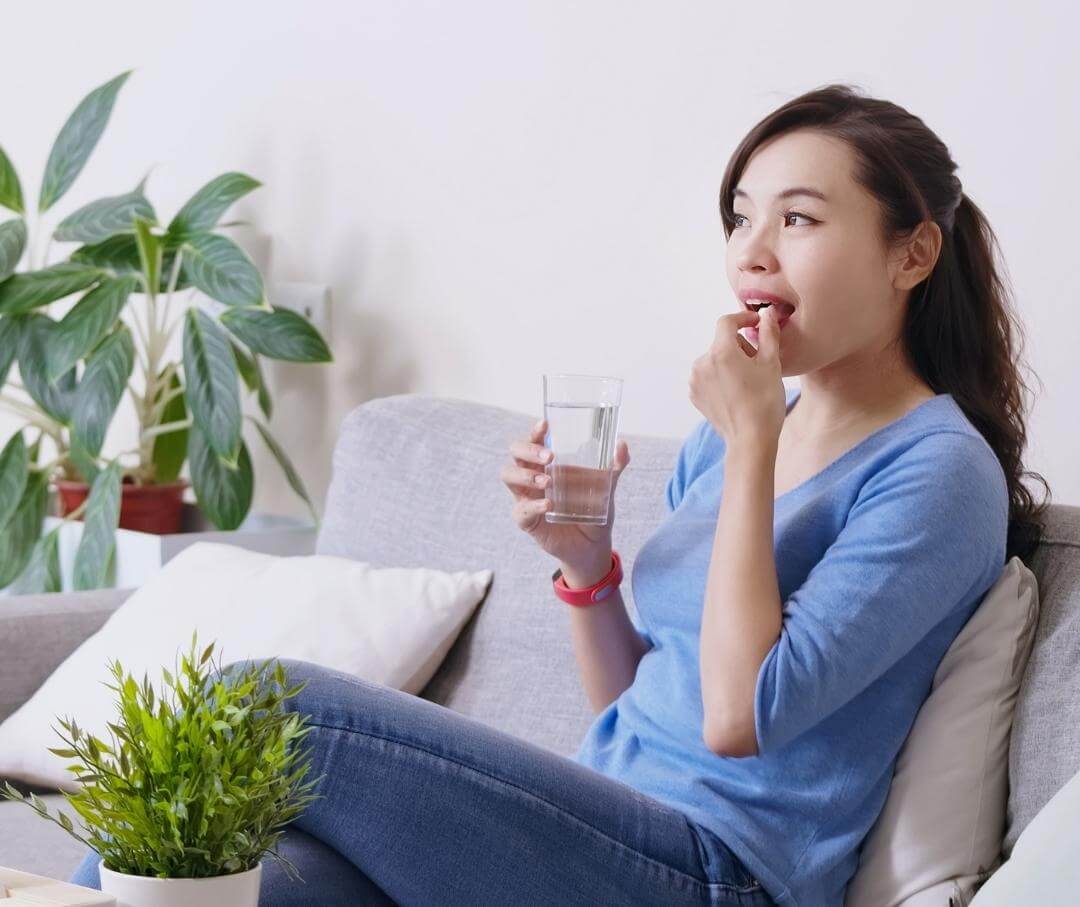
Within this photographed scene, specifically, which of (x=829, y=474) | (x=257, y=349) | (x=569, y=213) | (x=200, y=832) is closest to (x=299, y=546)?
(x=257, y=349)

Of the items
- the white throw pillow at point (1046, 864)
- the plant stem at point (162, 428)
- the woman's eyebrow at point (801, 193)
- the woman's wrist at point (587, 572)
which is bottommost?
the plant stem at point (162, 428)

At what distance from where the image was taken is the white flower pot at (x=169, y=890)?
949mm

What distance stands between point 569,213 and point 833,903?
4.09 ft

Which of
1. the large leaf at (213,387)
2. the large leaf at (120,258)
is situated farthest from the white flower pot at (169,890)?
the large leaf at (120,258)

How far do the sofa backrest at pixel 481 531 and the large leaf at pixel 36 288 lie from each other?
71cm

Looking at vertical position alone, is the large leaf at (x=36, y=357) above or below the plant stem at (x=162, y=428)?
above

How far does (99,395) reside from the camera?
103 inches

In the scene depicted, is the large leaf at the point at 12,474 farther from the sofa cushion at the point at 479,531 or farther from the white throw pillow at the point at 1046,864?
the white throw pillow at the point at 1046,864

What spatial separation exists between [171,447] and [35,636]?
2.61 feet

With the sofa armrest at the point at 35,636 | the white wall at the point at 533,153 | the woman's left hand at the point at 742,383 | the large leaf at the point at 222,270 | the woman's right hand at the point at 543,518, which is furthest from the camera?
the large leaf at the point at 222,270

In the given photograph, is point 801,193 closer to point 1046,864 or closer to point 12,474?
point 1046,864

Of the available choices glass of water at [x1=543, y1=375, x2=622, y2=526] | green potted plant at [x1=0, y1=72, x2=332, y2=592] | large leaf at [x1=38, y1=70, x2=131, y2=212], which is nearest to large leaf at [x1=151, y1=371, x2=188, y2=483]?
green potted plant at [x1=0, y1=72, x2=332, y2=592]

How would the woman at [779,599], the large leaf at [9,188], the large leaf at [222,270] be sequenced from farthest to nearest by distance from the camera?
1. the large leaf at [9,188]
2. the large leaf at [222,270]
3. the woman at [779,599]

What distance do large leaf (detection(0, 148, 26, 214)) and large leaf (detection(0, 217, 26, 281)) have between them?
0.09 metres
